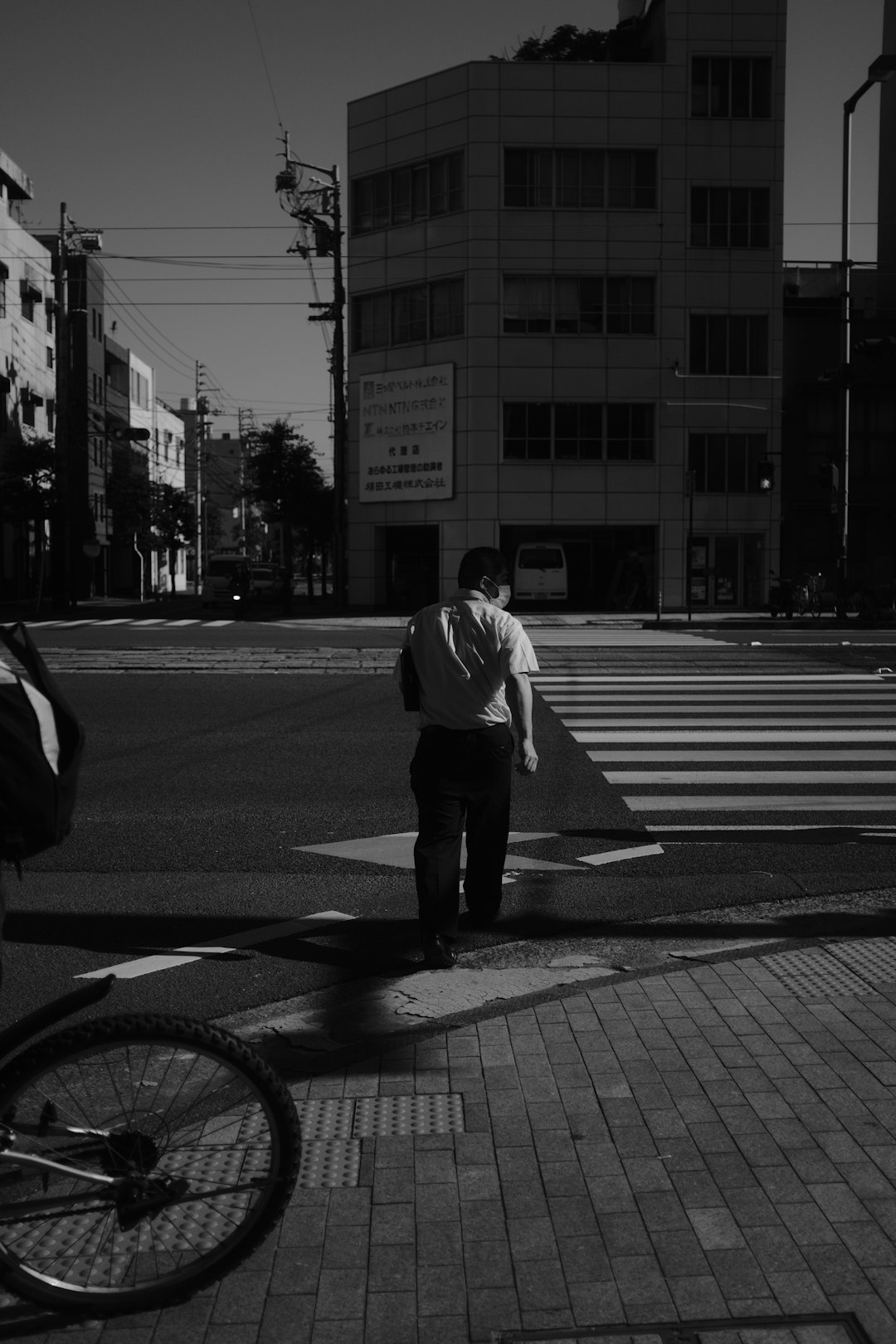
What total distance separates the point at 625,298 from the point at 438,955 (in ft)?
140

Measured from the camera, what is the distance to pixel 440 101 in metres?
46.2

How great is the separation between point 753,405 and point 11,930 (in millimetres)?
42188

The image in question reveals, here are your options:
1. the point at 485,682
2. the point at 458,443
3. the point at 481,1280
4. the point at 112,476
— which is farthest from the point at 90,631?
the point at 112,476

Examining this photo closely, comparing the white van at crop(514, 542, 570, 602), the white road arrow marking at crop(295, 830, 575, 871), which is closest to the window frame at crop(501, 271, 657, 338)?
the white van at crop(514, 542, 570, 602)

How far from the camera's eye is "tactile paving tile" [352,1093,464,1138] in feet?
13.5

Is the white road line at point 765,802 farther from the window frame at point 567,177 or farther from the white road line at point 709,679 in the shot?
the window frame at point 567,177

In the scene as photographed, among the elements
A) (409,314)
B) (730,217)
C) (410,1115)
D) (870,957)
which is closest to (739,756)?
(870,957)

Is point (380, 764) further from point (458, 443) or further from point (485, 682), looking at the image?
point (458, 443)

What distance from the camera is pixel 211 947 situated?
6.34 meters

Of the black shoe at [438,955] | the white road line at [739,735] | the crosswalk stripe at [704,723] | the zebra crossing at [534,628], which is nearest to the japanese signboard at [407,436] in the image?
the zebra crossing at [534,628]

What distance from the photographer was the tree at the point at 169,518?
237 feet

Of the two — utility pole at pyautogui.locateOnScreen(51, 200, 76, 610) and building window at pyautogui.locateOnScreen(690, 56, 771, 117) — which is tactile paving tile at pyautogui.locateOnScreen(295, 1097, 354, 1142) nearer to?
utility pole at pyautogui.locateOnScreen(51, 200, 76, 610)

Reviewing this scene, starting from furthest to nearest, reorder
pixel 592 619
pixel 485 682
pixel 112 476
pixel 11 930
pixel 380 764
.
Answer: pixel 112 476 < pixel 592 619 < pixel 380 764 < pixel 11 930 < pixel 485 682

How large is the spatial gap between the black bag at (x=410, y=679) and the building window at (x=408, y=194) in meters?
42.8
